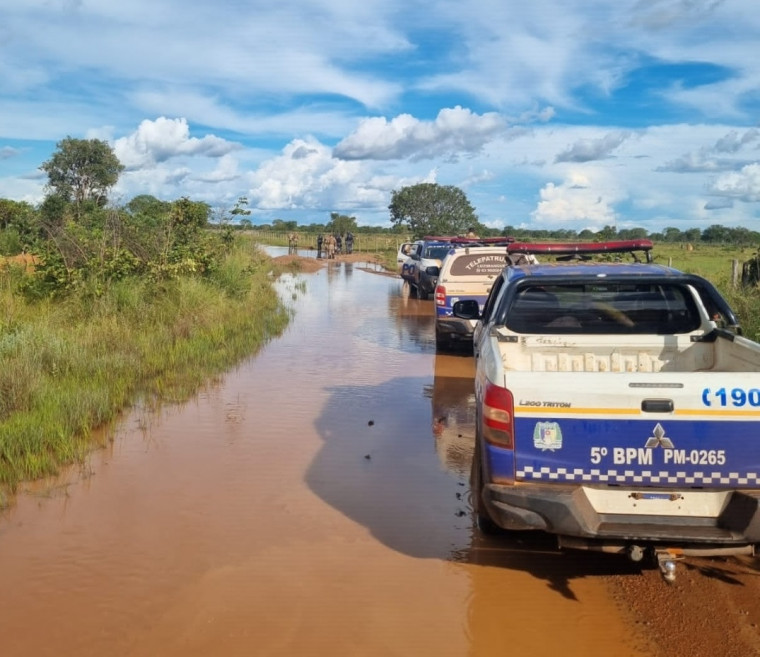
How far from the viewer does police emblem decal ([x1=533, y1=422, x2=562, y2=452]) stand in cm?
396

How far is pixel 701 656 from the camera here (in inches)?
147

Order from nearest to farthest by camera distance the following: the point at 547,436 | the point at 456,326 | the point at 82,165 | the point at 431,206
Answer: the point at 547,436 < the point at 456,326 < the point at 82,165 < the point at 431,206

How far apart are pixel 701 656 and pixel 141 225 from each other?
50.9ft

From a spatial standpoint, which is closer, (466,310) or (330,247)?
(466,310)

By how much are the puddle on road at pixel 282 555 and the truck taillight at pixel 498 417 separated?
1047 millimetres

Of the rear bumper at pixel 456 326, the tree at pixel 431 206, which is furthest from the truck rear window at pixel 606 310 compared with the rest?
the tree at pixel 431 206

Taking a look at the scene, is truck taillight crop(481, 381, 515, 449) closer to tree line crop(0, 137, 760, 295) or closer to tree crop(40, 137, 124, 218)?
tree line crop(0, 137, 760, 295)

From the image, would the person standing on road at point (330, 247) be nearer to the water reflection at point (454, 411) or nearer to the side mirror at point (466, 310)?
the water reflection at point (454, 411)

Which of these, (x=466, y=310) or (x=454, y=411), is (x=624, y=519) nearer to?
(x=466, y=310)

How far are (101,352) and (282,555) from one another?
21.6ft

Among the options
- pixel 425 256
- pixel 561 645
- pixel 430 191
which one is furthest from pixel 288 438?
pixel 430 191

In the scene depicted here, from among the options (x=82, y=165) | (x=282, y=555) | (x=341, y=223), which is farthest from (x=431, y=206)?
(x=282, y=555)

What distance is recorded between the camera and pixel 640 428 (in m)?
3.88

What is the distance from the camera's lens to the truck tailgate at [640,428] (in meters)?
3.81
